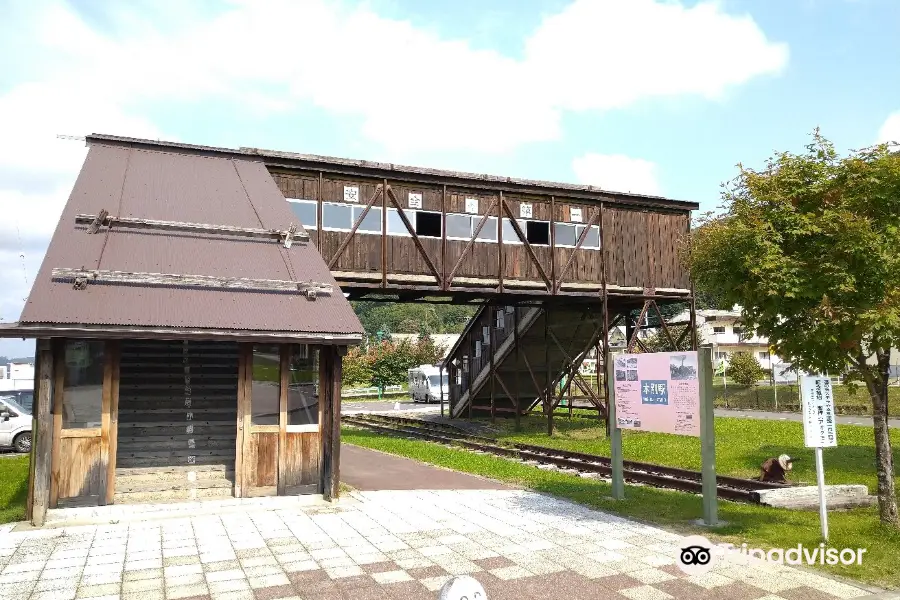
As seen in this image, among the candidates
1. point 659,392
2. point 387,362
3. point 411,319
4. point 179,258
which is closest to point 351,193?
point 179,258

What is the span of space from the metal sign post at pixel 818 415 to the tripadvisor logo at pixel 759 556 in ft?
2.34

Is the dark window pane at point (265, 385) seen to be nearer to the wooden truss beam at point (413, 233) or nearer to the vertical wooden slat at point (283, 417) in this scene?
the vertical wooden slat at point (283, 417)

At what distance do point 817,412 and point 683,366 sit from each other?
202 centimetres

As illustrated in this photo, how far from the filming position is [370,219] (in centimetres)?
2038

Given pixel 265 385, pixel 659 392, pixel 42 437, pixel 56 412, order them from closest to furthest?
pixel 42 437
pixel 56 412
pixel 659 392
pixel 265 385

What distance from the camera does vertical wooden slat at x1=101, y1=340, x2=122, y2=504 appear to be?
1073 cm

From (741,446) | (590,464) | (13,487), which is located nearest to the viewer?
(13,487)

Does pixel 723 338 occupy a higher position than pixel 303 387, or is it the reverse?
pixel 723 338

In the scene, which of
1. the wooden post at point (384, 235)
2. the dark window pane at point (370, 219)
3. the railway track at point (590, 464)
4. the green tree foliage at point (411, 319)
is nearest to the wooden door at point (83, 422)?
the wooden post at point (384, 235)

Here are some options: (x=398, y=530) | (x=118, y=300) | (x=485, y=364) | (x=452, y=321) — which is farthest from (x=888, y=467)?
(x=452, y=321)

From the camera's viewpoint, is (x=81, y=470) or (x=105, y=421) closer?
(x=81, y=470)

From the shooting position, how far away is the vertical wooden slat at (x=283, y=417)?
11680mm

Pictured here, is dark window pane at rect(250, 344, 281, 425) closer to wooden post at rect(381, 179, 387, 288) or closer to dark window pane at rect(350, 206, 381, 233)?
wooden post at rect(381, 179, 387, 288)

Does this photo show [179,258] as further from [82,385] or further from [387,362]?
[387,362]
